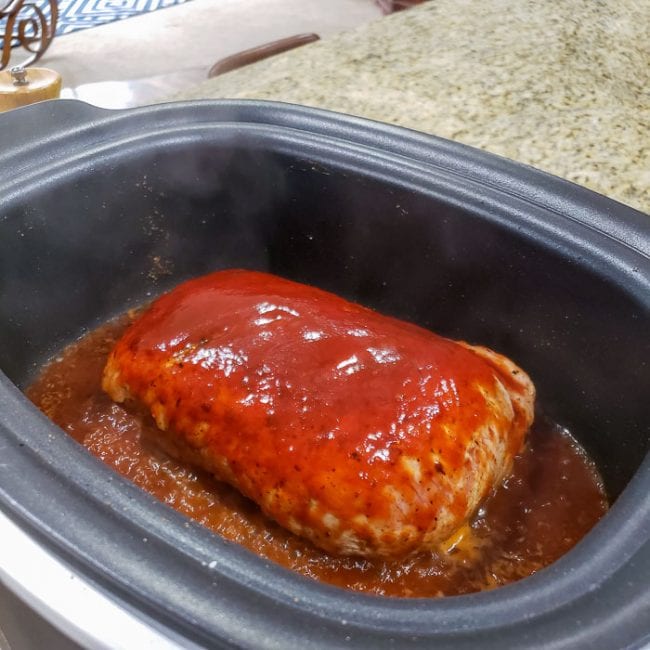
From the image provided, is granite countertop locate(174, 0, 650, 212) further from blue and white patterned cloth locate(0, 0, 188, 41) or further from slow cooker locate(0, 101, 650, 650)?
blue and white patterned cloth locate(0, 0, 188, 41)

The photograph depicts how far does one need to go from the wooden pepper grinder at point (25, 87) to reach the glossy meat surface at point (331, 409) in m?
1.34

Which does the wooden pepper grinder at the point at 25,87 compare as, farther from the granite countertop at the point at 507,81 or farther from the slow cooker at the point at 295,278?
the slow cooker at the point at 295,278

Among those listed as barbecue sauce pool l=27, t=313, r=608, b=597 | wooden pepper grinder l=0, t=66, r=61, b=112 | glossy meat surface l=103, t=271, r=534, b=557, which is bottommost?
barbecue sauce pool l=27, t=313, r=608, b=597

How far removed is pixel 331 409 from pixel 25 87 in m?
1.71

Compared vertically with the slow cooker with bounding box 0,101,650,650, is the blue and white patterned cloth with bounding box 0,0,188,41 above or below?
below

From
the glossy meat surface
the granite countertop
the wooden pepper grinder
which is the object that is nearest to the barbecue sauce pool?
the glossy meat surface

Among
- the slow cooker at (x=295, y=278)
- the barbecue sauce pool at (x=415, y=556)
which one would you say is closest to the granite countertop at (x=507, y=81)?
the slow cooker at (x=295, y=278)

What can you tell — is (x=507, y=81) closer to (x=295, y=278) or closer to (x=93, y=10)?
(x=295, y=278)

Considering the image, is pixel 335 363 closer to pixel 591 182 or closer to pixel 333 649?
pixel 333 649

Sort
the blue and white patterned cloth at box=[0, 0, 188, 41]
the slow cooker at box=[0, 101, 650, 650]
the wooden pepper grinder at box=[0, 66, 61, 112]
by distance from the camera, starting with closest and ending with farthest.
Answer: the slow cooker at box=[0, 101, 650, 650], the wooden pepper grinder at box=[0, 66, 61, 112], the blue and white patterned cloth at box=[0, 0, 188, 41]

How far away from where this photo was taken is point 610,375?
976mm

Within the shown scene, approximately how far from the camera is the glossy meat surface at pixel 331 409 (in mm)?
815

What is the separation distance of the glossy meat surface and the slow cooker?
15cm

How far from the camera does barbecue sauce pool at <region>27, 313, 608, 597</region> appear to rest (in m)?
0.85
